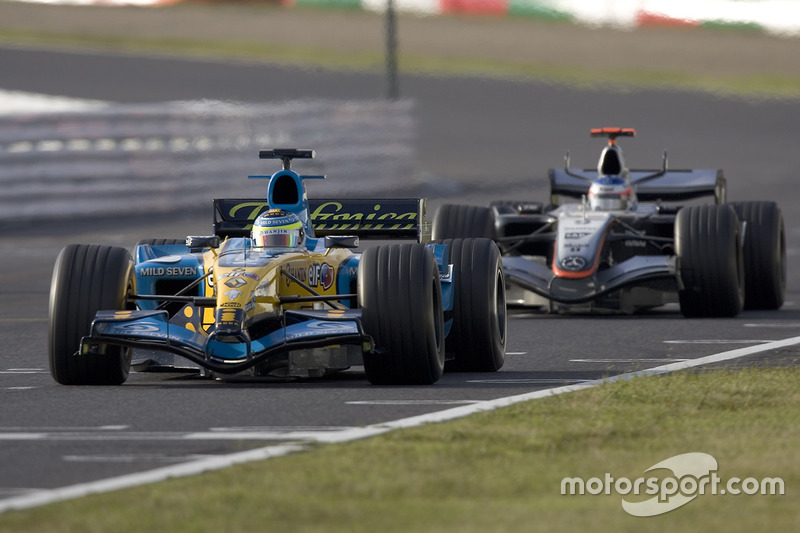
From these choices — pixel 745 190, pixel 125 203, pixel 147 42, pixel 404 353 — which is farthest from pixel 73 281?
pixel 147 42

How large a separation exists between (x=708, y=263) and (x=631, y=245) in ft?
4.52

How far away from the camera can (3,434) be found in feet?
29.0

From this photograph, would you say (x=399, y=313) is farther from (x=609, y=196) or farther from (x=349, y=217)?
(x=609, y=196)

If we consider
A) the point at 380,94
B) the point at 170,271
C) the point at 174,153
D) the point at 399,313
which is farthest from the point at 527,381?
the point at 380,94

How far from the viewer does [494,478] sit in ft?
24.1

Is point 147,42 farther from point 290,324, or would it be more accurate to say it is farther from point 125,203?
point 290,324

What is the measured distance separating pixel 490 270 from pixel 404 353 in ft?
5.07

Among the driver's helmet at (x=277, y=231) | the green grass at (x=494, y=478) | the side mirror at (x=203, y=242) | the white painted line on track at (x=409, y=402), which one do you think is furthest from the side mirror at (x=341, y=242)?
the green grass at (x=494, y=478)

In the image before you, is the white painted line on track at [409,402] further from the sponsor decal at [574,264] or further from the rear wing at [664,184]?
the rear wing at [664,184]

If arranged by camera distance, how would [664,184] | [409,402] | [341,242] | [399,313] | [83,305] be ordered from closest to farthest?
[409,402], [399,313], [83,305], [341,242], [664,184]

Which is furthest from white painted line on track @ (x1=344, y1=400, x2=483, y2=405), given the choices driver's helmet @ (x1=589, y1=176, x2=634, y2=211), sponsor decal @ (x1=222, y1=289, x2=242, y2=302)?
driver's helmet @ (x1=589, y1=176, x2=634, y2=211)

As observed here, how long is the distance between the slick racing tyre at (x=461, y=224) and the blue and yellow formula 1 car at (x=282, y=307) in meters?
4.66

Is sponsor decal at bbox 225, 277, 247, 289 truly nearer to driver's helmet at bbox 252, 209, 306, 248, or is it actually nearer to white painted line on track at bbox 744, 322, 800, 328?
driver's helmet at bbox 252, 209, 306, 248

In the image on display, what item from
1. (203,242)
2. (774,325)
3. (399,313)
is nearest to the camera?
(399,313)
